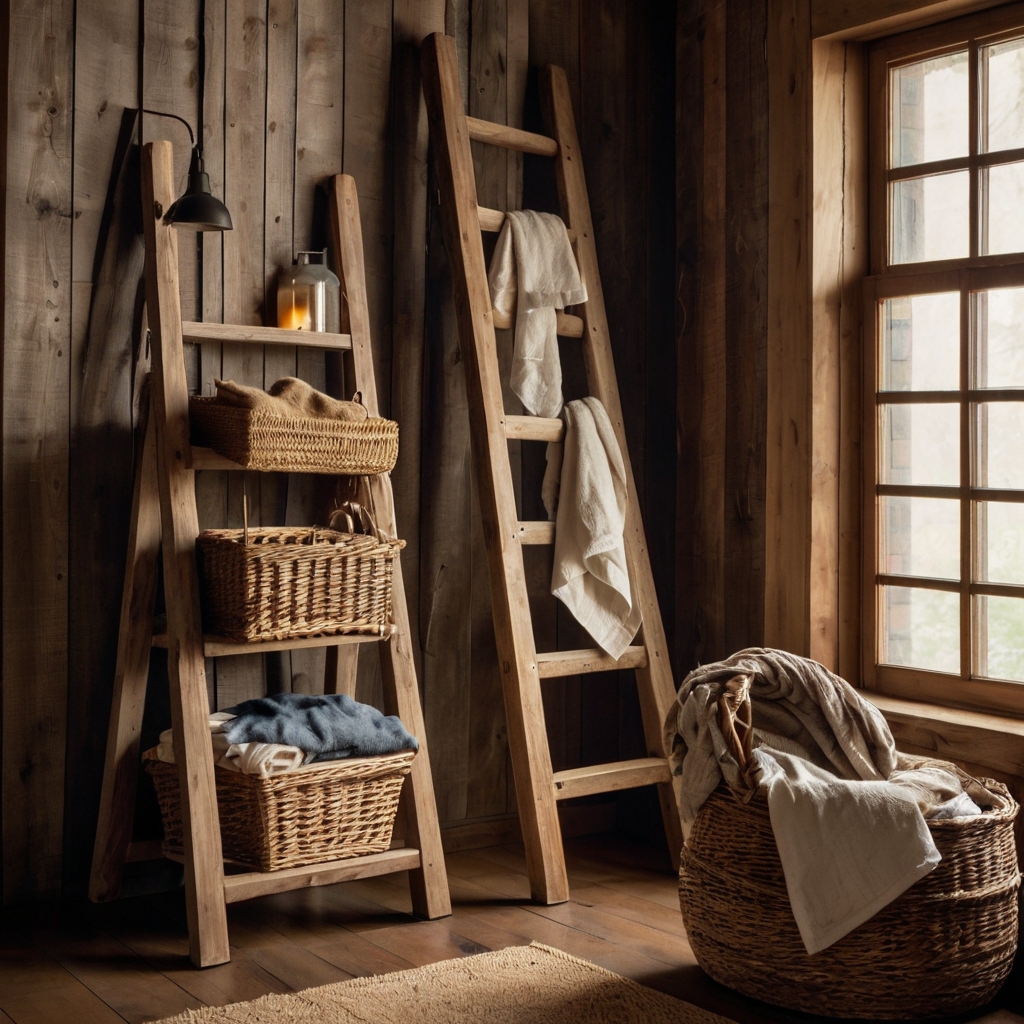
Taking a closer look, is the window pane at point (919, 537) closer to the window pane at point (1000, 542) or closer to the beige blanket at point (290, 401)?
the window pane at point (1000, 542)

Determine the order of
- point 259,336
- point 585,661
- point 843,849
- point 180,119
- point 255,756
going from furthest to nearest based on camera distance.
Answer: point 585,661, point 180,119, point 259,336, point 255,756, point 843,849

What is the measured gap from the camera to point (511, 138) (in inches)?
123

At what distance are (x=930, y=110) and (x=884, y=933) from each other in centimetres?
187

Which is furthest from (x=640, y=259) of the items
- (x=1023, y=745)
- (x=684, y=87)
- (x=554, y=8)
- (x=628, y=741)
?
(x=1023, y=745)

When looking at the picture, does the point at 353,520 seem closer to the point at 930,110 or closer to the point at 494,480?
the point at 494,480

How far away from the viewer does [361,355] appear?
2.81m

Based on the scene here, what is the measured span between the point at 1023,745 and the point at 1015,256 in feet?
3.45

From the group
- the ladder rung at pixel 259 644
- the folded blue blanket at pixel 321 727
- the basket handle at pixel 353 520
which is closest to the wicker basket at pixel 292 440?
the basket handle at pixel 353 520

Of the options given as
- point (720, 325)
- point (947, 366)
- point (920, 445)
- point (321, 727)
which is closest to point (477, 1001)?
point (321, 727)

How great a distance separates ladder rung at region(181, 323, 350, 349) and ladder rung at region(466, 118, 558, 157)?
2.24 feet

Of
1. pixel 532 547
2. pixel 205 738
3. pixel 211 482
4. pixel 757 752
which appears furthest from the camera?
pixel 532 547

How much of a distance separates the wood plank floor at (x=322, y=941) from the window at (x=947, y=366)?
83 cm

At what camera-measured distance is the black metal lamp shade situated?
247 centimetres

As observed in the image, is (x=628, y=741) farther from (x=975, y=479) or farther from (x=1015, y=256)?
(x=1015, y=256)
